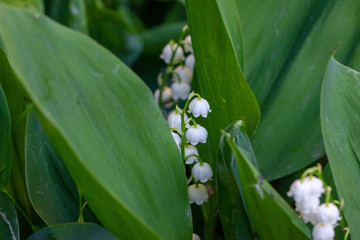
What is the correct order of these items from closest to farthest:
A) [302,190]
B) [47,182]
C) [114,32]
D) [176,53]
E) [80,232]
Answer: [302,190]
[80,232]
[47,182]
[176,53]
[114,32]

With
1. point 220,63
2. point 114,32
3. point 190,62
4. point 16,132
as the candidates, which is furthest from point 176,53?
point 114,32

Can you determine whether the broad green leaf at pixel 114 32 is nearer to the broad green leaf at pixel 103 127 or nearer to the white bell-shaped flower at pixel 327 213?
the broad green leaf at pixel 103 127

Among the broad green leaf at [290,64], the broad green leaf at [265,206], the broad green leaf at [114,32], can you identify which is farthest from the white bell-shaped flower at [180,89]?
the broad green leaf at [114,32]

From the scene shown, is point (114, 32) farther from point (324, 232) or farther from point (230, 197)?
point (324, 232)

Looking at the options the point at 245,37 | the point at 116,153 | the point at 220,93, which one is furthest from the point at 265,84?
the point at 116,153


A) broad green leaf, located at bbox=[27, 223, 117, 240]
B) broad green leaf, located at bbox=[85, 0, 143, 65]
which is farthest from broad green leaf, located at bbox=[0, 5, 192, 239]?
broad green leaf, located at bbox=[85, 0, 143, 65]

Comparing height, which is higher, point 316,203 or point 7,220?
point 316,203

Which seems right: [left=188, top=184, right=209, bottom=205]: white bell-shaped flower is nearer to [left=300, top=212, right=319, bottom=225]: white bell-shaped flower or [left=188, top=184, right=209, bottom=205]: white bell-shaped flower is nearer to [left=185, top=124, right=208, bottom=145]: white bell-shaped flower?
[left=185, top=124, right=208, bottom=145]: white bell-shaped flower
